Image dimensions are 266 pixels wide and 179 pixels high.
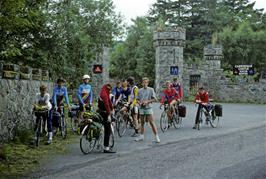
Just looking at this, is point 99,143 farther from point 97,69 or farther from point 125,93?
point 97,69

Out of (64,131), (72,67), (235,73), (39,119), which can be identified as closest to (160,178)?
(39,119)

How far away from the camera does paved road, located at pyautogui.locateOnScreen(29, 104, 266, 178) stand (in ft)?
24.9

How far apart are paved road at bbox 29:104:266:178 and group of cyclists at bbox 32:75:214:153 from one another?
615 mm

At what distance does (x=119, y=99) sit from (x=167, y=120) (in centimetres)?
198

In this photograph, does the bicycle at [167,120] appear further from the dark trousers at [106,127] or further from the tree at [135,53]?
the tree at [135,53]

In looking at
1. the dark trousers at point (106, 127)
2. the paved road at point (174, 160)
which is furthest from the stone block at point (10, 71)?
the dark trousers at point (106, 127)

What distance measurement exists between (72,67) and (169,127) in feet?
19.0

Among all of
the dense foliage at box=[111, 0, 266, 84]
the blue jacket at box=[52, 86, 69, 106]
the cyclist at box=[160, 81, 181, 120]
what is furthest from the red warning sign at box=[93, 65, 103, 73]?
the blue jacket at box=[52, 86, 69, 106]

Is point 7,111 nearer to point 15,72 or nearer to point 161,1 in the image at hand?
point 15,72

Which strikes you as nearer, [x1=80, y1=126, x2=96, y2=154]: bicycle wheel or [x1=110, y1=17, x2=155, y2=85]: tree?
[x1=80, y1=126, x2=96, y2=154]: bicycle wheel

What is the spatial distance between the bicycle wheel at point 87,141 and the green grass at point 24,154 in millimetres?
503

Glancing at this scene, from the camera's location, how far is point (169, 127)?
1540cm

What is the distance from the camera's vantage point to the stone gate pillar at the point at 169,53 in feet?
104

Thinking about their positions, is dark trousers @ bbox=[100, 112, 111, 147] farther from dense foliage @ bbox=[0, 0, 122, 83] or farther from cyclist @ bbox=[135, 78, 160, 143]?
dense foliage @ bbox=[0, 0, 122, 83]
